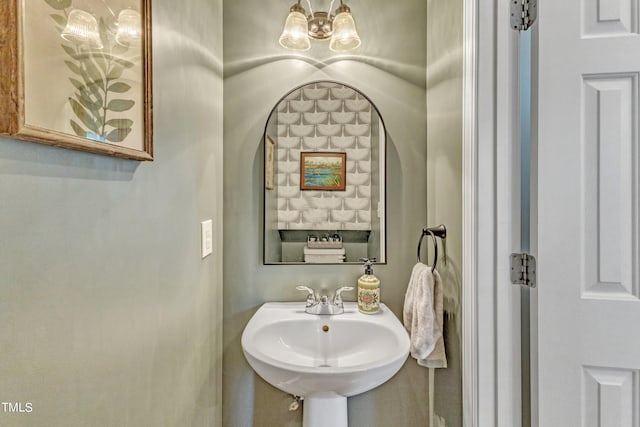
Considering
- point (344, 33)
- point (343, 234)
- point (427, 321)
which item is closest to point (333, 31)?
point (344, 33)

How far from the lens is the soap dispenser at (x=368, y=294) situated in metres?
1.40

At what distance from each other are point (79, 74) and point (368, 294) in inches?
46.1

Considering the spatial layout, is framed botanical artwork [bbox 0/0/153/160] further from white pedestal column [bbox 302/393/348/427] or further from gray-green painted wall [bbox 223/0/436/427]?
white pedestal column [bbox 302/393/348/427]

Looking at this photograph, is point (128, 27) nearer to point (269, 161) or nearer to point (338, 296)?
point (269, 161)

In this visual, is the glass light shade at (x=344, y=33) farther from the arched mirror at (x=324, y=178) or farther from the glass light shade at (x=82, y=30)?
the glass light shade at (x=82, y=30)

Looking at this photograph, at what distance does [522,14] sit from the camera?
97 centimetres

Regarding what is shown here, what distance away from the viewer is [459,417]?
114cm

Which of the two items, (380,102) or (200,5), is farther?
(380,102)

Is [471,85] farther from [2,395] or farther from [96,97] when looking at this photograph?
[2,395]

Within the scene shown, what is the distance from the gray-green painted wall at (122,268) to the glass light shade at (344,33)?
50 centimetres

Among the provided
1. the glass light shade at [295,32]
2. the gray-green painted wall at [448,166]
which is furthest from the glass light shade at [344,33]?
the gray-green painted wall at [448,166]

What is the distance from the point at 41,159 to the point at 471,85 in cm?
106

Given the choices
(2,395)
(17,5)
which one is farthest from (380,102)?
(2,395)

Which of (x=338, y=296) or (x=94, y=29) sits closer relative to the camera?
(x=94, y=29)
